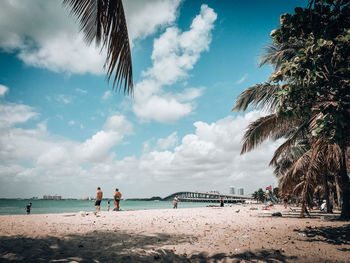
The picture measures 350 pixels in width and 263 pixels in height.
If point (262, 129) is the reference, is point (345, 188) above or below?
below

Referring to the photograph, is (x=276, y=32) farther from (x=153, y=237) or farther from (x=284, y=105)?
(x=153, y=237)

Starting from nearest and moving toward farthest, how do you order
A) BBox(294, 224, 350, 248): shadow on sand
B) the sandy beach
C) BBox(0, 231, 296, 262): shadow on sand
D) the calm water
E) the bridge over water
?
1. BBox(0, 231, 296, 262): shadow on sand
2. the sandy beach
3. BBox(294, 224, 350, 248): shadow on sand
4. the calm water
5. the bridge over water

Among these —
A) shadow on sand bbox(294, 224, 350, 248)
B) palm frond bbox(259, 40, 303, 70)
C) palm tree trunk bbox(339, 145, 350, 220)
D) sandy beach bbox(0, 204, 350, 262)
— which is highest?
palm frond bbox(259, 40, 303, 70)

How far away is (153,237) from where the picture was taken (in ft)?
18.9

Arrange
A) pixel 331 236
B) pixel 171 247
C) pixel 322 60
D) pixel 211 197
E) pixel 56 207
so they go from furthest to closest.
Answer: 1. pixel 211 197
2. pixel 56 207
3. pixel 331 236
4. pixel 171 247
5. pixel 322 60

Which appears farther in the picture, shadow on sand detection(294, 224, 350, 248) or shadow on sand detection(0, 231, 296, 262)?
shadow on sand detection(294, 224, 350, 248)

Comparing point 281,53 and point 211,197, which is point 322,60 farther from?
point 211,197

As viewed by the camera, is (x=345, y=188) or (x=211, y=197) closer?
(x=345, y=188)

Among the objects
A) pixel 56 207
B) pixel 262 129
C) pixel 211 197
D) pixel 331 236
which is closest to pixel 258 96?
pixel 262 129

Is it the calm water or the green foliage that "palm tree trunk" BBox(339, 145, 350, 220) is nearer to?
the green foliage

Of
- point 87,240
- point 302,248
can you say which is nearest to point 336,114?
point 302,248

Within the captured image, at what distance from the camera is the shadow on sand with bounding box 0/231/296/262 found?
386 cm

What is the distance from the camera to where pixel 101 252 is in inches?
169

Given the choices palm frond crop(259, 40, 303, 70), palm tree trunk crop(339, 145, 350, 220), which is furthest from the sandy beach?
palm frond crop(259, 40, 303, 70)
